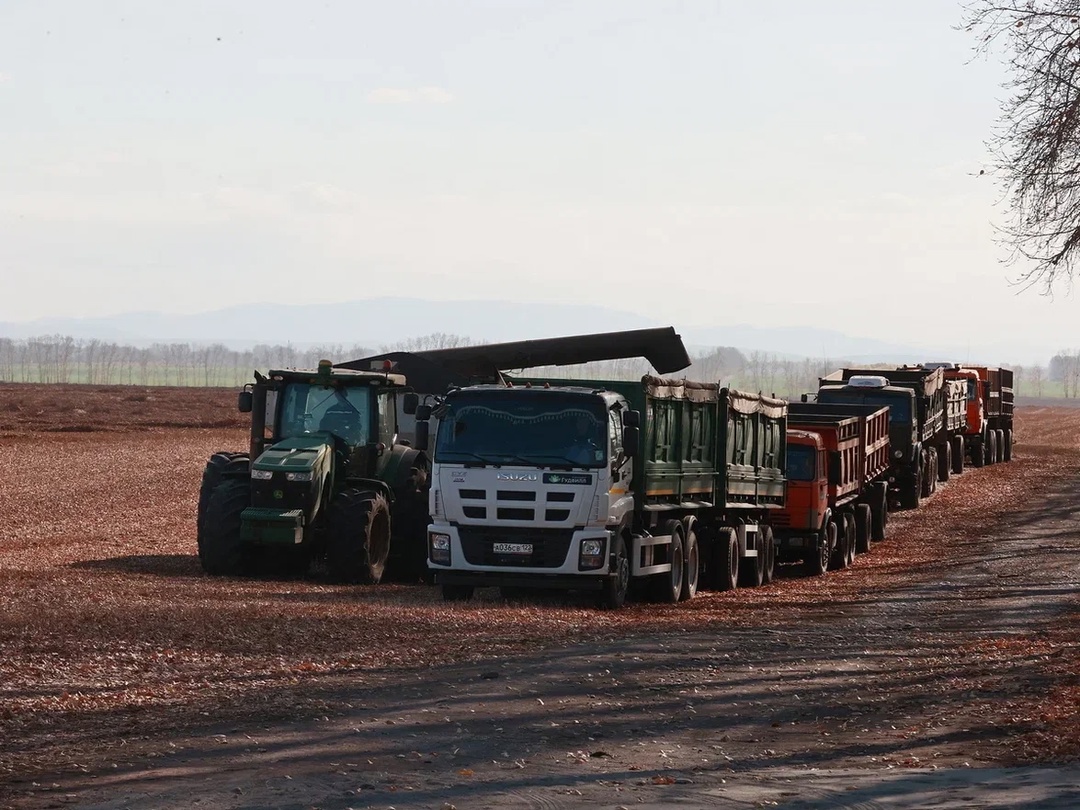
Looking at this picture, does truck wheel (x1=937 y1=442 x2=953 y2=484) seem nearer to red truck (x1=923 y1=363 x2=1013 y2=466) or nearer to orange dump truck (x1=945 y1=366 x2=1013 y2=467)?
red truck (x1=923 y1=363 x2=1013 y2=466)

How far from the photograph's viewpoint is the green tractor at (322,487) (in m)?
20.5

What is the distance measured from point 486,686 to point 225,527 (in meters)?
8.18

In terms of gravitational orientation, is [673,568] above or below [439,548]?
below

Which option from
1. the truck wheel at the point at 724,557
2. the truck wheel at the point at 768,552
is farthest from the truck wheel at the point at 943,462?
the truck wheel at the point at 724,557

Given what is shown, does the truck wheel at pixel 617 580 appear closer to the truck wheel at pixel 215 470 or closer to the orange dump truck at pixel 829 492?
the truck wheel at pixel 215 470

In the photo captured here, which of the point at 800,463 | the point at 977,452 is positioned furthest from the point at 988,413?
the point at 800,463

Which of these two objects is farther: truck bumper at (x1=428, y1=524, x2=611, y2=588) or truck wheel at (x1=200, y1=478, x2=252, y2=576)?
truck wheel at (x1=200, y1=478, x2=252, y2=576)

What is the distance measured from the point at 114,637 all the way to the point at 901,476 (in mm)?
27106

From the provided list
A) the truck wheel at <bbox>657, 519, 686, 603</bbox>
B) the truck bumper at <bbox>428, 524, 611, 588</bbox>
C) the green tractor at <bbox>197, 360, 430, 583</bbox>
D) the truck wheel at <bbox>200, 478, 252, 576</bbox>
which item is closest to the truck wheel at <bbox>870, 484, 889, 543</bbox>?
the truck wheel at <bbox>657, 519, 686, 603</bbox>

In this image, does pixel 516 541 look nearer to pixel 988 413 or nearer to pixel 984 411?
pixel 984 411

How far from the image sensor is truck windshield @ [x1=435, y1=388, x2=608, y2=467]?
1873 centimetres

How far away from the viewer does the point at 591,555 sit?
18797 millimetres

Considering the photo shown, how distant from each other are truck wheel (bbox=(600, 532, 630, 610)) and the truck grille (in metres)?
0.67

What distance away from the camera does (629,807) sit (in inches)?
362
